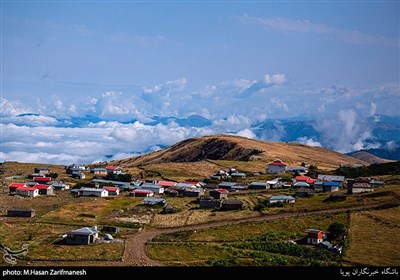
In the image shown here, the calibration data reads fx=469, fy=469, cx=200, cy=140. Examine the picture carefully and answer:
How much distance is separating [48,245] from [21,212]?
607 inches

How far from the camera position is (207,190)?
255 feet

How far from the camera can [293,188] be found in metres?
76.5

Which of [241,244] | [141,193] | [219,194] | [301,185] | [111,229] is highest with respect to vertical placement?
[301,185]

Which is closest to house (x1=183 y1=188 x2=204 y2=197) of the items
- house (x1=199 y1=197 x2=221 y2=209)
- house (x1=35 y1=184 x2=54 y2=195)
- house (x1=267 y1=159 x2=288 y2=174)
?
house (x1=199 y1=197 x2=221 y2=209)

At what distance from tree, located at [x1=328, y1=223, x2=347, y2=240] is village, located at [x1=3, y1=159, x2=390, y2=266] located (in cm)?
9

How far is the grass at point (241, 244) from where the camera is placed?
124 ft

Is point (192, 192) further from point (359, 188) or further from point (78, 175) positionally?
point (78, 175)

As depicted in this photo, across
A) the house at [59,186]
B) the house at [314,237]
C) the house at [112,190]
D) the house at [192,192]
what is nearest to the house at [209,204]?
the house at [192,192]

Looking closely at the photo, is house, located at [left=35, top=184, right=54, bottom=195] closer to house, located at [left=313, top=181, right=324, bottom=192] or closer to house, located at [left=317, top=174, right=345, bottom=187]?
house, located at [left=313, top=181, right=324, bottom=192]

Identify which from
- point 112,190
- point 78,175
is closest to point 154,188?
point 112,190

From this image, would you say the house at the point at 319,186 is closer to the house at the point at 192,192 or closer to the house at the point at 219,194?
the house at the point at 219,194

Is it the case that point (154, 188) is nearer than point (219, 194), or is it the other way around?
point (219, 194)

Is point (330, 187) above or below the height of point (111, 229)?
above

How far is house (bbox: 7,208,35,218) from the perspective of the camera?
55.4 metres
